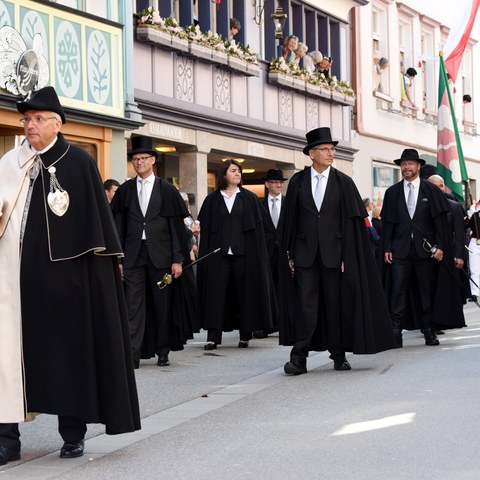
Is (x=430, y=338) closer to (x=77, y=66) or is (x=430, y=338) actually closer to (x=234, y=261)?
(x=234, y=261)

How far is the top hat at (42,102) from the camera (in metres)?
7.02

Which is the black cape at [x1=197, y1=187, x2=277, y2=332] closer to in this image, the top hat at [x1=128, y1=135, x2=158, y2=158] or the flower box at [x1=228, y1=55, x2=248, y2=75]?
the top hat at [x1=128, y1=135, x2=158, y2=158]

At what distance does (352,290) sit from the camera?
36.9 feet

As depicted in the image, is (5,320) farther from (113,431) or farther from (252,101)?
(252,101)

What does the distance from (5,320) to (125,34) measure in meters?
13.4

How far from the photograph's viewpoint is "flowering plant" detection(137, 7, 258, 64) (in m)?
20.6

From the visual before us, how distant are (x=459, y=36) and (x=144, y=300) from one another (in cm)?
1691

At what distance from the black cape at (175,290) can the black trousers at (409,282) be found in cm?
229

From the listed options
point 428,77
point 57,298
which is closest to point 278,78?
point 428,77

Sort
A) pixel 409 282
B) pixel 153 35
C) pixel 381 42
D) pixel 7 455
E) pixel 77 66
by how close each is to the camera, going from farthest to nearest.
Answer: pixel 381 42 < pixel 153 35 < pixel 77 66 < pixel 409 282 < pixel 7 455

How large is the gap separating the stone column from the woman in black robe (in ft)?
28.1

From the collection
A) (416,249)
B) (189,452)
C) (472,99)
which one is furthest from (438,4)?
(189,452)

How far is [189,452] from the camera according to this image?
720 centimetres

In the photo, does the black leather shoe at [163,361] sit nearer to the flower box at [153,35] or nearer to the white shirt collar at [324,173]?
the white shirt collar at [324,173]
